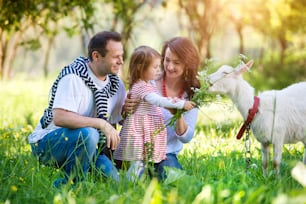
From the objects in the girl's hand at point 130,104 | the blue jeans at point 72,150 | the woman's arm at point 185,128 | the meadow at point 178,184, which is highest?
the girl's hand at point 130,104

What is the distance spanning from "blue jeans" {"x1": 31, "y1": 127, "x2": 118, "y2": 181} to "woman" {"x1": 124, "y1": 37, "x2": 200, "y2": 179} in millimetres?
554

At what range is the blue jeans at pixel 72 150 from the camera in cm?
429

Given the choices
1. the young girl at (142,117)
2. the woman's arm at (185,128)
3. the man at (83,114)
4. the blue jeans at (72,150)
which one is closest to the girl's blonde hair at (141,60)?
the young girl at (142,117)

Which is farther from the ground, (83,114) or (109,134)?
(83,114)

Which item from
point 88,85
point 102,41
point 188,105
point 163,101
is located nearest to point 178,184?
point 188,105

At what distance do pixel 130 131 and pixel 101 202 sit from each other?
130 centimetres

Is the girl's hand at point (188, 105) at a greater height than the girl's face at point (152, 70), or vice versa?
the girl's face at point (152, 70)

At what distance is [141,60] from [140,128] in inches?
21.4

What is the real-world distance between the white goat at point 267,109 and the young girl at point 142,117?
1.67 ft

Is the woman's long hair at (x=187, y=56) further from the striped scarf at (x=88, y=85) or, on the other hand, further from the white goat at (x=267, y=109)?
the striped scarf at (x=88, y=85)

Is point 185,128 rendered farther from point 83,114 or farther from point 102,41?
point 102,41

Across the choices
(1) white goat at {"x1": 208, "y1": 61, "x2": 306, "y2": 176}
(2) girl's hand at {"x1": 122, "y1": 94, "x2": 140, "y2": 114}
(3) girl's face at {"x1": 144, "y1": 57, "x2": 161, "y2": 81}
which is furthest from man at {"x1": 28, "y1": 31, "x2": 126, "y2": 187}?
(1) white goat at {"x1": 208, "y1": 61, "x2": 306, "y2": 176}

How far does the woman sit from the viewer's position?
4953 millimetres

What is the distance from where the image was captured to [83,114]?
15.1 ft
